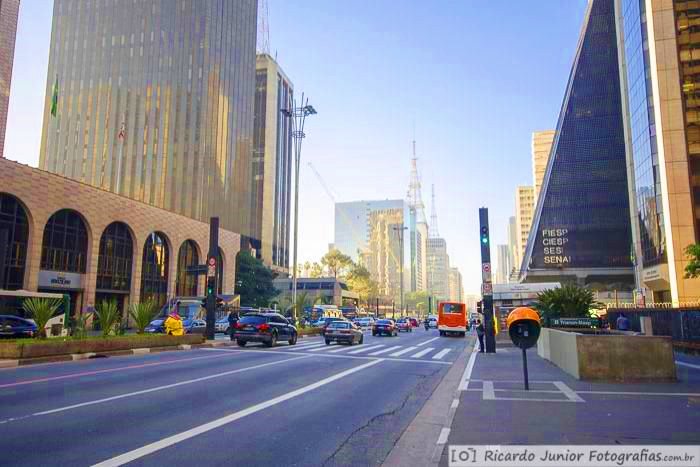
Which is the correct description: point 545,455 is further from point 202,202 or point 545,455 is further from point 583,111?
point 583,111

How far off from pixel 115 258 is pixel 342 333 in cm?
2690

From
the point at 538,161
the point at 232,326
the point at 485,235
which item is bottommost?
the point at 232,326

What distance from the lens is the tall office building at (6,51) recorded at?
47.9 metres

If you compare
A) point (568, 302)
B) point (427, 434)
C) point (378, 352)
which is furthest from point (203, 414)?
point (568, 302)

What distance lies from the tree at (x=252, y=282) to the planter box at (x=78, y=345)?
4359 cm

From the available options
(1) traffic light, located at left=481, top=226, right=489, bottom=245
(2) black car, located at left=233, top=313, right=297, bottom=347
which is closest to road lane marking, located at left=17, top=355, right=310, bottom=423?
(2) black car, located at left=233, top=313, right=297, bottom=347

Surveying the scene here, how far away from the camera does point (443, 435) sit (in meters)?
6.79

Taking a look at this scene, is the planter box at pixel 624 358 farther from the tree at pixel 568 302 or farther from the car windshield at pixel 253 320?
the car windshield at pixel 253 320

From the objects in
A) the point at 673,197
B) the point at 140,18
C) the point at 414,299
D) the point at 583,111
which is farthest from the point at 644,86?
the point at 414,299

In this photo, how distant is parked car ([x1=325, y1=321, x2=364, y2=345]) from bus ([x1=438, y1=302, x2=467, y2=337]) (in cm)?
1715

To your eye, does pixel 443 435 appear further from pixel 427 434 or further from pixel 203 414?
pixel 203 414

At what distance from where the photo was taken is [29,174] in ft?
117

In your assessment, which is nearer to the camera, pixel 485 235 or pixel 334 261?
pixel 485 235

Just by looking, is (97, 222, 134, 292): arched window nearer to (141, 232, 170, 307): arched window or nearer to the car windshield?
(141, 232, 170, 307): arched window
